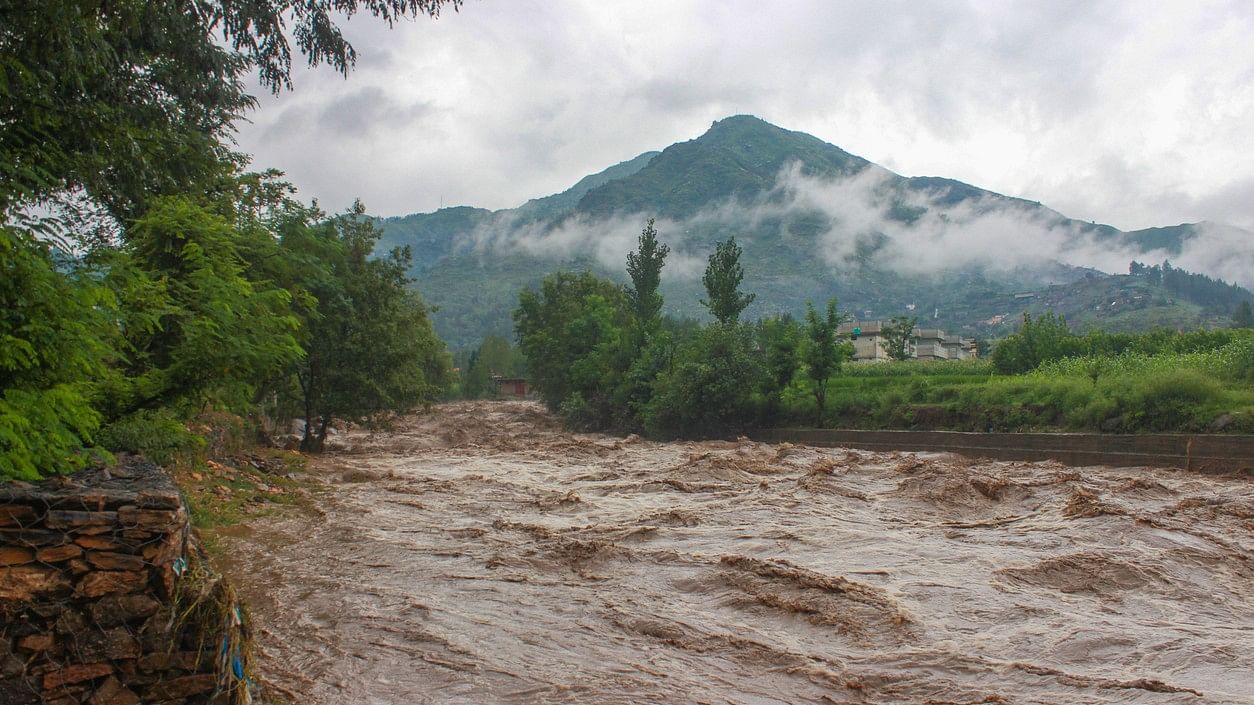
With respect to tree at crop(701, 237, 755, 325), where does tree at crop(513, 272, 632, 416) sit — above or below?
below

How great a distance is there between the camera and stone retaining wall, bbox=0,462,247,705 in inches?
174

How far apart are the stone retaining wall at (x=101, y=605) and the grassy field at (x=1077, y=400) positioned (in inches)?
953

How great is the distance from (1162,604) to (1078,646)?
234cm

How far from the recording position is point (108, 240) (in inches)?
539

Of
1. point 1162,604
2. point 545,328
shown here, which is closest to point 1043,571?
point 1162,604

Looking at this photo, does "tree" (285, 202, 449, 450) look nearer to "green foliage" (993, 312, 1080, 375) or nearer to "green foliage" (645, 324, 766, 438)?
"green foliage" (645, 324, 766, 438)

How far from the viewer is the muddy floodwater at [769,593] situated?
6988 mm

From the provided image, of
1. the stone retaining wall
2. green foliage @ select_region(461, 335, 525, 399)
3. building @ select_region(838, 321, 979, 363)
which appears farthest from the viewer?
building @ select_region(838, 321, 979, 363)

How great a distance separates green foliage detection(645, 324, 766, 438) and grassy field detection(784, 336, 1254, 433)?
2.04m

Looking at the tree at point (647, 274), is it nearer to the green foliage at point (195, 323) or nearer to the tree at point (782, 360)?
the tree at point (782, 360)

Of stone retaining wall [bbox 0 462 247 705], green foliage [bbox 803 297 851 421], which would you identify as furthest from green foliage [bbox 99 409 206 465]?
green foliage [bbox 803 297 851 421]

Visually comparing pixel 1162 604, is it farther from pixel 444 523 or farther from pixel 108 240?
pixel 108 240

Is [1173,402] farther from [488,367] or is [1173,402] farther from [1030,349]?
[488,367]

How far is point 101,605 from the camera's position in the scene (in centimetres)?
452
